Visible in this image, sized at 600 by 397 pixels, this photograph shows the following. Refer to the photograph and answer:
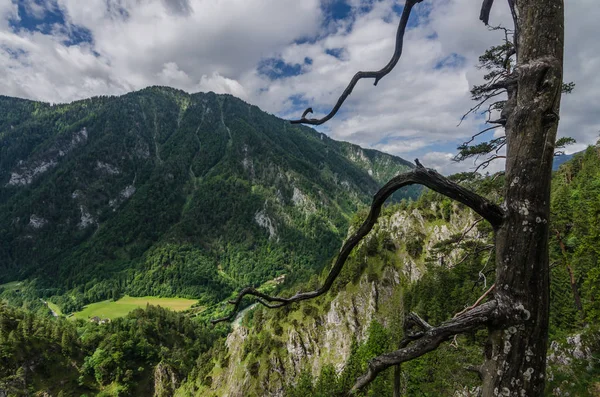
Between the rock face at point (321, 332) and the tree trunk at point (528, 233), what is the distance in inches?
2469

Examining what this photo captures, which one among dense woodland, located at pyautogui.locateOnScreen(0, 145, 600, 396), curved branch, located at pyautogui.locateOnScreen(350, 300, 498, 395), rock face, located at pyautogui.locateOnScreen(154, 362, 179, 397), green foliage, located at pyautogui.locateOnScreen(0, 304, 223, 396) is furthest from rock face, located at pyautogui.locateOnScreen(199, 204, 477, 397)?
curved branch, located at pyautogui.locateOnScreen(350, 300, 498, 395)

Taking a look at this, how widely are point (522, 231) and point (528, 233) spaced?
0.16ft

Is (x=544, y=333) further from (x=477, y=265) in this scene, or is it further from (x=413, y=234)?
(x=413, y=234)

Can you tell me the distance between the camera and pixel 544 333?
2.44 meters

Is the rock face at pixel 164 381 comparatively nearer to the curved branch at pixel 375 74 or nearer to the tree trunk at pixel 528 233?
the curved branch at pixel 375 74

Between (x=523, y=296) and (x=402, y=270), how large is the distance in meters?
77.2

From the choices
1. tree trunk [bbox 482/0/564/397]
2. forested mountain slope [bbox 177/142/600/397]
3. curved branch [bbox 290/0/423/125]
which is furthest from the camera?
forested mountain slope [bbox 177/142/600/397]

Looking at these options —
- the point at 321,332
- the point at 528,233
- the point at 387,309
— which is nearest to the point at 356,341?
the point at 387,309

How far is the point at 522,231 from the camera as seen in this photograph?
2418 millimetres

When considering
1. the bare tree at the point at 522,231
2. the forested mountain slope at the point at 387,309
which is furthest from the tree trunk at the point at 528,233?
the forested mountain slope at the point at 387,309

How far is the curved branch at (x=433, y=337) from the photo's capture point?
7.79 ft

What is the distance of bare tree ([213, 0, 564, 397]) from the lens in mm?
2369

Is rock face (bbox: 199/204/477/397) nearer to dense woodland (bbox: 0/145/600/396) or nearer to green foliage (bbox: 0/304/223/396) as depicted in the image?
dense woodland (bbox: 0/145/600/396)

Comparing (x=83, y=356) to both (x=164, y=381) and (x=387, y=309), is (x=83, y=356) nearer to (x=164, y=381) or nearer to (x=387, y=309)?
(x=164, y=381)
